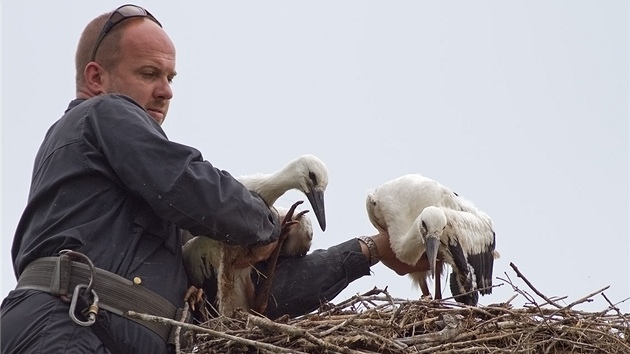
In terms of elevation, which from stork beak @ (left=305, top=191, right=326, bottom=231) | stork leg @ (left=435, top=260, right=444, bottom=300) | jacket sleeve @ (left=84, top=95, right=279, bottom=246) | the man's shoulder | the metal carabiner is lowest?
stork leg @ (left=435, top=260, right=444, bottom=300)

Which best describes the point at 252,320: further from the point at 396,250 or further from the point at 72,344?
the point at 396,250

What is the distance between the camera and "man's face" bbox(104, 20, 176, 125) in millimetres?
4688

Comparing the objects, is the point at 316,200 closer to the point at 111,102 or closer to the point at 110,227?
the point at 111,102

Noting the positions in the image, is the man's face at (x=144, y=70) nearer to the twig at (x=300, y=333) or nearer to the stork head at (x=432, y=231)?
the twig at (x=300, y=333)

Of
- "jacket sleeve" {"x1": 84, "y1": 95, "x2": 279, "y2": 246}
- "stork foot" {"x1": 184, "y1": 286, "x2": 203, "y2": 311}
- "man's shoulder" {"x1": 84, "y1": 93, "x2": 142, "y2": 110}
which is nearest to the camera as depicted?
"jacket sleeve" {"x1": 84, "y1": 95, "x2": 279, "y2": 246}

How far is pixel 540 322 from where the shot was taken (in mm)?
4824

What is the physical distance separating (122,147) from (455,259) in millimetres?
3518

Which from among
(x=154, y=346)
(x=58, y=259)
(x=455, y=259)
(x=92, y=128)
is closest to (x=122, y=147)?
(x=92, y=128)

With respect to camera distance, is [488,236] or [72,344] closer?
[72,344]

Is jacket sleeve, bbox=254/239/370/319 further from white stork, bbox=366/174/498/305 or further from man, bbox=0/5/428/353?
man, bbox=0/5/428/353

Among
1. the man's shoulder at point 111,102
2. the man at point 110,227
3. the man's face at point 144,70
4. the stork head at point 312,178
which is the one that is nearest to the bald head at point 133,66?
the man's face at point 144,70

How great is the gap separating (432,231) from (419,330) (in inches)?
77.9

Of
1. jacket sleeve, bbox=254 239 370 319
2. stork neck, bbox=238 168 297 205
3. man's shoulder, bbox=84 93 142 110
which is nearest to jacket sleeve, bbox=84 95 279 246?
man's shoulder, bbox=84 93 142 110

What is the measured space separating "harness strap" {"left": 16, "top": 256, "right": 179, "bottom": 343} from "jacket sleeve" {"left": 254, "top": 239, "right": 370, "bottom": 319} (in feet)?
4.98
